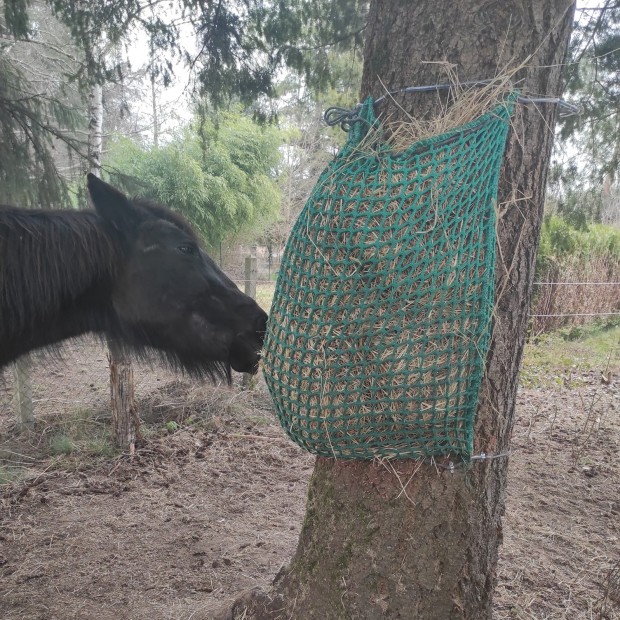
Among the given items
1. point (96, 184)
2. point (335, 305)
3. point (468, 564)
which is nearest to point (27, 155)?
point (96, 184)

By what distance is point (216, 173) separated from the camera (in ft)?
37.2

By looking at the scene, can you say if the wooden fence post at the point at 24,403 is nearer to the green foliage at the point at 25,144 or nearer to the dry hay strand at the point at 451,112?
the green foliage at the point at 25,144

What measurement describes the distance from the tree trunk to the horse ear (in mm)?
1343

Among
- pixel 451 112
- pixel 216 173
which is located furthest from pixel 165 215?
pixel 216 173

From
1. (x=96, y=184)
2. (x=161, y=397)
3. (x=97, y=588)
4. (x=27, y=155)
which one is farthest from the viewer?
(x=161, y=397)

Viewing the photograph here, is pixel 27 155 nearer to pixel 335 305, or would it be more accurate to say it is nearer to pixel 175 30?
pixel 175 30

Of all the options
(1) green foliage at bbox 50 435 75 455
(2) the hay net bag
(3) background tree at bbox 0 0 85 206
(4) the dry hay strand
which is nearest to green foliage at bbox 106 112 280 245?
(3) background tree at bbox 0 0 85 206

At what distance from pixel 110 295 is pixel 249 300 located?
73cm

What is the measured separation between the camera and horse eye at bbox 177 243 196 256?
8.27ft

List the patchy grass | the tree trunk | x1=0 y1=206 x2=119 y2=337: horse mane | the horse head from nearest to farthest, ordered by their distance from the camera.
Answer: the tree trunk, x1=0 y1=206 x2=119 y2=337: horse mane, the horse head, the patchy grass

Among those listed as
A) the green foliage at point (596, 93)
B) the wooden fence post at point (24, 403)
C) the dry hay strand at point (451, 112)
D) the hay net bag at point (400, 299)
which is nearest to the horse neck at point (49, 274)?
the hay net bag at point (400, 299)

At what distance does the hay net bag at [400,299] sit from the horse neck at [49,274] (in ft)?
4.30

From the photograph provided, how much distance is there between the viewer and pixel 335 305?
1.53 meters

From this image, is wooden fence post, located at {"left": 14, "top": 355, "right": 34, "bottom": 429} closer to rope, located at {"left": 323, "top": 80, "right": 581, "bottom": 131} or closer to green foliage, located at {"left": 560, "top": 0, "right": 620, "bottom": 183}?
rope, located at {"left": 323, "top": 80, "right": 581, "bottom": 131}
